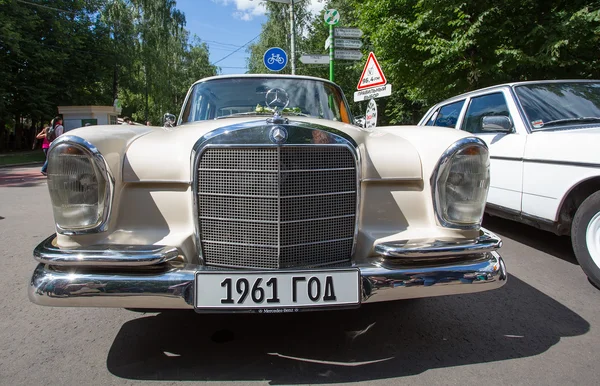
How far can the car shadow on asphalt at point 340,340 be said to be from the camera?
6.83ft

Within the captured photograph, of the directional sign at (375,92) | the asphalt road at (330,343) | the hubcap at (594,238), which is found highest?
the directional sign at (375,92)

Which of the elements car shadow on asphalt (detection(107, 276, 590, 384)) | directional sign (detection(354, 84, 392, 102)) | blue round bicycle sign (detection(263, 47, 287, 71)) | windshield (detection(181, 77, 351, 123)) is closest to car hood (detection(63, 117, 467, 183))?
windshield (detection(181, 77, 351, 123))

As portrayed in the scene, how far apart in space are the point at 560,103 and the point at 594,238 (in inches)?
65.2

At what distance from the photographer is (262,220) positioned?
82.0 inches

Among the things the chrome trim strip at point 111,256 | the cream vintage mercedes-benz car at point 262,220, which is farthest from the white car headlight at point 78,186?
the chrome trim strip at point 111,256

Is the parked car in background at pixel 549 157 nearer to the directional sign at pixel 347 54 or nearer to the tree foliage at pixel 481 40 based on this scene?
the tree foliage at pixel 481 40

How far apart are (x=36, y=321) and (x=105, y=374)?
1.00m

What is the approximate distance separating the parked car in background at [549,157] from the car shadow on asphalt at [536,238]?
1.78 ft

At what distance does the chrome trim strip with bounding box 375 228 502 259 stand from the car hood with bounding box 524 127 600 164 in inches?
68.8

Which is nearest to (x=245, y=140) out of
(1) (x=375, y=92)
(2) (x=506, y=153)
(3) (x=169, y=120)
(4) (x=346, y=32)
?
(3) (x=169, y=120)

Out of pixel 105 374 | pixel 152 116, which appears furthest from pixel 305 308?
pixel 152 116

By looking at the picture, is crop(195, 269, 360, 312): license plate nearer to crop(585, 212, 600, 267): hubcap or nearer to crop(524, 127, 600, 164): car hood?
crop(585, 212, 600, 267): hubcap

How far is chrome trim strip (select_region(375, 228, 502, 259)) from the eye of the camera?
197 cm

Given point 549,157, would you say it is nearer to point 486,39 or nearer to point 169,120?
point 169,120
